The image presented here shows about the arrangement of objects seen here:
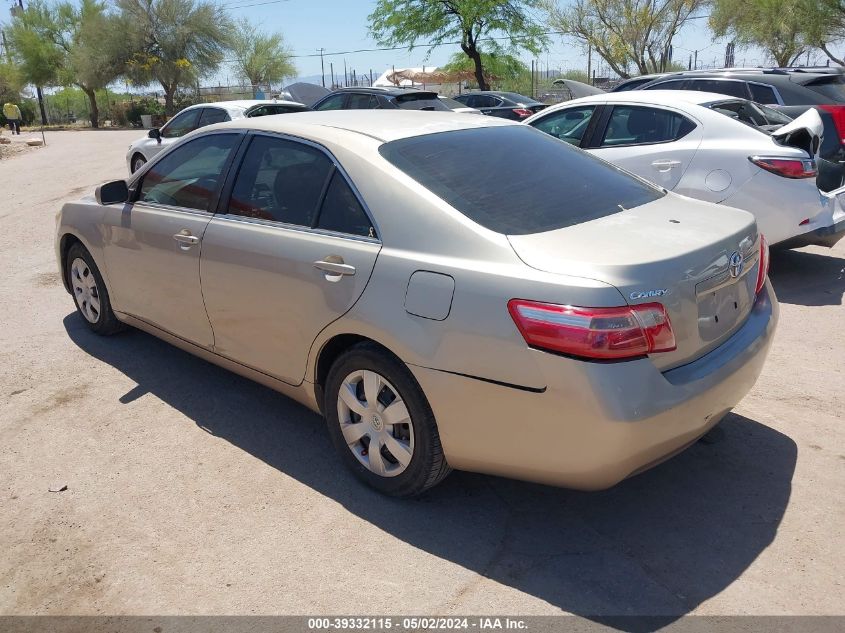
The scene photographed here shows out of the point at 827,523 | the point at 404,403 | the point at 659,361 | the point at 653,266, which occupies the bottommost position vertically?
the point at 827,523

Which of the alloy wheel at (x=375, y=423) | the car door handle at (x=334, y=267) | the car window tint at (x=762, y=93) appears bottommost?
the alloy wheel at (x=375, y=423)

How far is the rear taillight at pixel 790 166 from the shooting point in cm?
604

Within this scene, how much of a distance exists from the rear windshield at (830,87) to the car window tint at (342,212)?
8.47 meters

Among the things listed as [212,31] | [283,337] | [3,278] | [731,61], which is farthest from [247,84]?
[283,337]

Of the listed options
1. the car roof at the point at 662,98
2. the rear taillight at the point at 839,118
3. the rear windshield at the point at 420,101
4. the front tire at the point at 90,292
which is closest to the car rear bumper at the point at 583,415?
the front tire at the point at 90,292

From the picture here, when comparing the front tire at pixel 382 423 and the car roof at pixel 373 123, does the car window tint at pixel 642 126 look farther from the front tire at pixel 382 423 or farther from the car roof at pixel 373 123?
the front tire at pixel 382 423

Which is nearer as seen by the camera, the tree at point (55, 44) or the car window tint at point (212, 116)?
the car window tint at point (212, 116)

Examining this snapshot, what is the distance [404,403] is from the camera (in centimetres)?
316

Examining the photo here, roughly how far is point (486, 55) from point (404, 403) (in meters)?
31.5

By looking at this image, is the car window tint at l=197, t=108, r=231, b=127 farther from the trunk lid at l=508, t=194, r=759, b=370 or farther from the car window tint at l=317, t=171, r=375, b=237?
the trunk lid at l=508, t=194, r=759, b=370

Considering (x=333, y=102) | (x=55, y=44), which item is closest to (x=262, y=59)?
(x=55, y=44)

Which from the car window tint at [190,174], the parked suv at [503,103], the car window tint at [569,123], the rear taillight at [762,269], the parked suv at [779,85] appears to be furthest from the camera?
the parked suv at [503,103]

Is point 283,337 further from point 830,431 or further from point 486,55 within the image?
point 486,55

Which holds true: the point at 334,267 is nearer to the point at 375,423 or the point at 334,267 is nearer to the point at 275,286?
the point at 275,286
